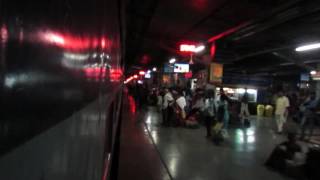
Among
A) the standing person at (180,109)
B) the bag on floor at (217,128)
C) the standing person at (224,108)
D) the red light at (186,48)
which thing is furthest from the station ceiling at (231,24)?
the bag on floor at (217,128)

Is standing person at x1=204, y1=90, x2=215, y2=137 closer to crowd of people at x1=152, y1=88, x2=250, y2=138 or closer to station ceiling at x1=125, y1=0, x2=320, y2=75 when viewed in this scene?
crowd of people at x1=152, y1=88, x2=250, y2=138

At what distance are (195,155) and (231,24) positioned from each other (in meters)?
8.39

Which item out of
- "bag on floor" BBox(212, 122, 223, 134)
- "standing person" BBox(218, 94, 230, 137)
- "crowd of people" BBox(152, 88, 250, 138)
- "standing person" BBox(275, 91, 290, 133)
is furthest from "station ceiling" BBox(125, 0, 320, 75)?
"bag on floor" BBox(212, 122, 223, 134)

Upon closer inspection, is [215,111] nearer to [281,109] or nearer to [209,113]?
[209,113]

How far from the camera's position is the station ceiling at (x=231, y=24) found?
13773mm

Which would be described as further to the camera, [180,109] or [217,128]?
[180,109]

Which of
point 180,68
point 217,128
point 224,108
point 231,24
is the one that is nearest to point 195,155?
point 217,128

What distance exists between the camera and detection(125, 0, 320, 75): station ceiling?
13773 millimetres

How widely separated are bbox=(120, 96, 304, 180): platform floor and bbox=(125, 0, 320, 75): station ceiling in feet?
15.2

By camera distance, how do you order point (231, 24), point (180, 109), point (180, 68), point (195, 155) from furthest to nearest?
point (180, 68), point (180, 109), point (231, 24), point (195, 155)

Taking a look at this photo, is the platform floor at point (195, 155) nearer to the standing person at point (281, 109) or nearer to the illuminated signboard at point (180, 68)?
the standing person at point (281, 109)

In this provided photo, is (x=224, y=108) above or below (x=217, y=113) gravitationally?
above

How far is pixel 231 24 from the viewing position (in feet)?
57.7

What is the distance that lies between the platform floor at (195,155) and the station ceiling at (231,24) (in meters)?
4.64
